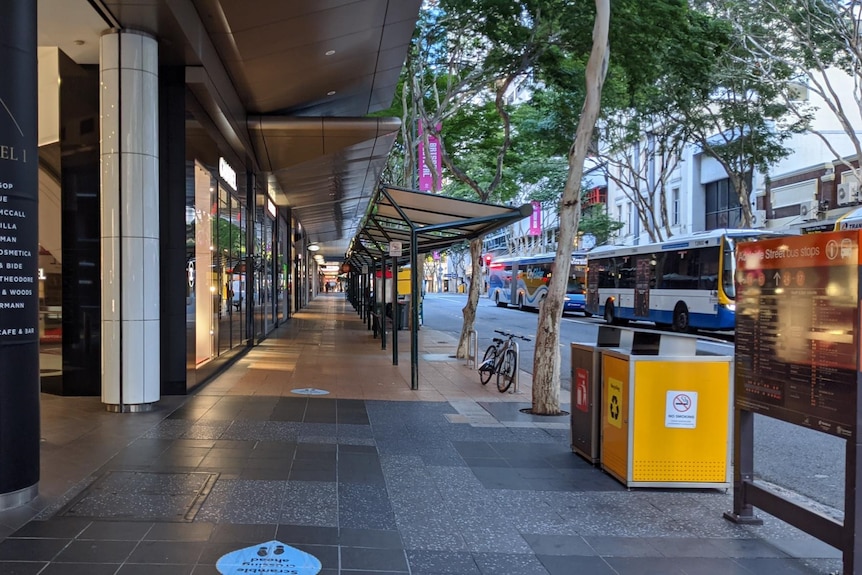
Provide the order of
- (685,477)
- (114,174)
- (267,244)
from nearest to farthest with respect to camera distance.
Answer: (685,477) → (114,174) → (267,244)

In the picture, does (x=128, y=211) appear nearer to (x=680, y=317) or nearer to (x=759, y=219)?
(x=680, y=317)

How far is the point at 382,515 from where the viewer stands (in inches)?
204

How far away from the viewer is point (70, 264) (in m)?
9.41

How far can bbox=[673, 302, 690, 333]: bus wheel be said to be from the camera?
23266 mm

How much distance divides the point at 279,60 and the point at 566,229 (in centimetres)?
596

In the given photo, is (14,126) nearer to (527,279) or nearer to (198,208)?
(198,208)

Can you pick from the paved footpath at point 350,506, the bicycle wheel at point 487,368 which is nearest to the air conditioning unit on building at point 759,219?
the bicycle wheel at point 487,368

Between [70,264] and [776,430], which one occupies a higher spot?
[70,264]

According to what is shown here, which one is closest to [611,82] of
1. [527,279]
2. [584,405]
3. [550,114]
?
[550,114]

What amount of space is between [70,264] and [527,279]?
3192 cm

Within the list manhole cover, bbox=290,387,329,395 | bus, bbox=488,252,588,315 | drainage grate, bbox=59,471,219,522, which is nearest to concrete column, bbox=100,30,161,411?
manhole cover, bbox=290,387,329,395

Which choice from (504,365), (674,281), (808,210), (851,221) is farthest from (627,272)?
(504,365)

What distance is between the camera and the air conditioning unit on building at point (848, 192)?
29.0 meters

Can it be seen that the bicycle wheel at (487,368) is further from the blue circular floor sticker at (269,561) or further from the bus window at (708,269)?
the bus window at (708,269)
